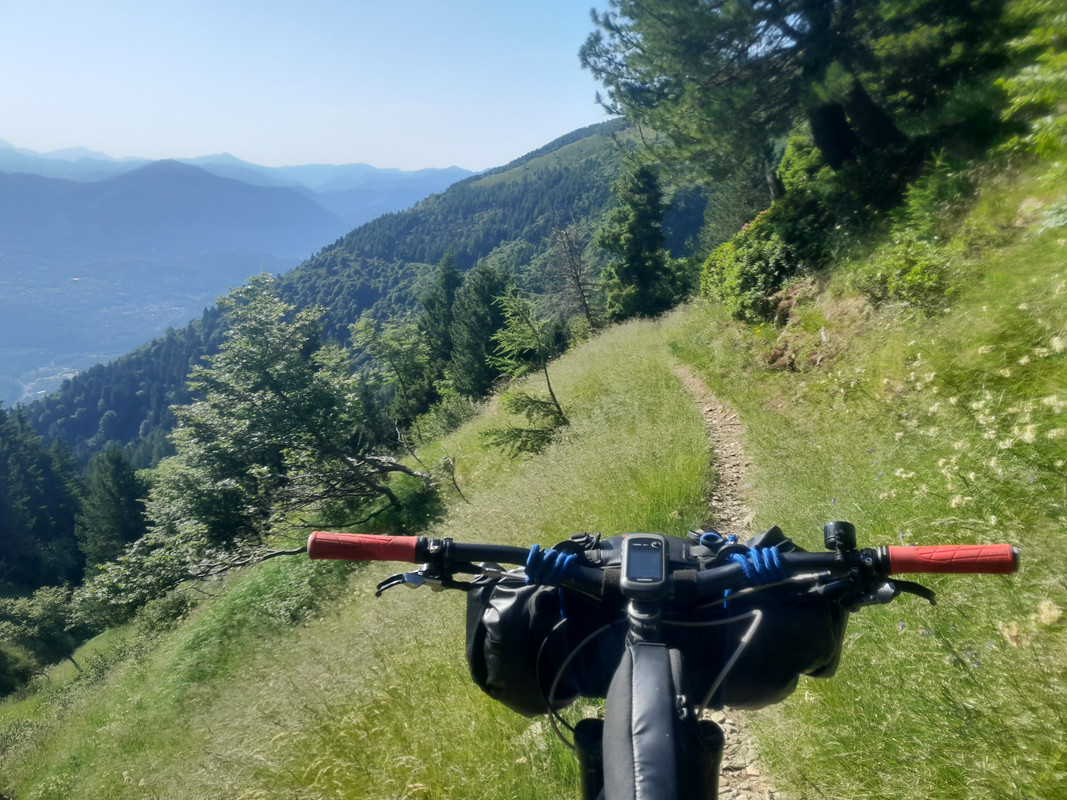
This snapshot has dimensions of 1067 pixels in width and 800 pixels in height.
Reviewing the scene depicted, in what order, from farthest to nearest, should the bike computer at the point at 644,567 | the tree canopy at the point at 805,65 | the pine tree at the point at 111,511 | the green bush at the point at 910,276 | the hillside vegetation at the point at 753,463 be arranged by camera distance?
the pine tree at the point at 111,511, the tree canopy at the point at 805,65, the green bush at the point at 910,276, the hillside vegetation at the point at 753,463, the bike computer at the point at 644,567

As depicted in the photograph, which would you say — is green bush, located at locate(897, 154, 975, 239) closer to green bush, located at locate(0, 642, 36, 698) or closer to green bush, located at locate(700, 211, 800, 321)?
green bush, located at locate(700, 211, 800, 321)

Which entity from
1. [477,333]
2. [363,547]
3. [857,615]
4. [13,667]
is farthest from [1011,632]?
[13,667]

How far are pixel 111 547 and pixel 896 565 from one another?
204ft

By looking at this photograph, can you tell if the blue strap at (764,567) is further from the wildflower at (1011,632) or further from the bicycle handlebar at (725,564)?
the wildflower at (1011,632)

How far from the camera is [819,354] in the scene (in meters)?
7.57

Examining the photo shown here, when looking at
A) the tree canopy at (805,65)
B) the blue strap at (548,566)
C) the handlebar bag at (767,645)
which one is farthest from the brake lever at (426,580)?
the tree canopy at (805,65)

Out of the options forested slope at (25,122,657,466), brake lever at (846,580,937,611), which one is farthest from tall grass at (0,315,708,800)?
forested slope at (25,122,657,466)

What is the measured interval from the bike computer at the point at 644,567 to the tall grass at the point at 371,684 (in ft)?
7.66

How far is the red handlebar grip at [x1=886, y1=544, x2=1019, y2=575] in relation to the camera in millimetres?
1110

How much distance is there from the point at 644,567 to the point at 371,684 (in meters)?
4.14

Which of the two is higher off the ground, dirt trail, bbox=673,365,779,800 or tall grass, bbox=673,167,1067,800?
tall grass, bbox=673,167,1067,800

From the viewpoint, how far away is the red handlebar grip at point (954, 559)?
111 centimetres

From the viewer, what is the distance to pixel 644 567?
112 cm

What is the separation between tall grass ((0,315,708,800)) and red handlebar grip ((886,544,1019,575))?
2413 mm
